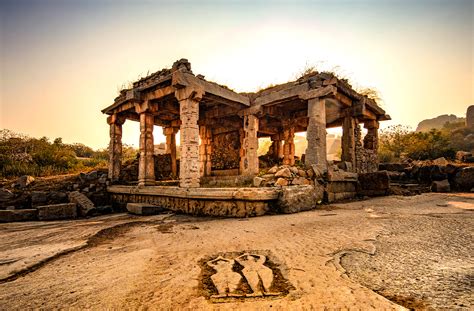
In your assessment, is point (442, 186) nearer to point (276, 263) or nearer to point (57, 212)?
point (276, 263)

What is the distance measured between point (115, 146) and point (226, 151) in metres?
5.74

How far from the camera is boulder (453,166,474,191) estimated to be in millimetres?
8102

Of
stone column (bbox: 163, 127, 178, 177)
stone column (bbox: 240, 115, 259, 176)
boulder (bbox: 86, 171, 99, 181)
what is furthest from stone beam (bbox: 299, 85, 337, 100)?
boulder (bbox: 86, 171, 99, 181)

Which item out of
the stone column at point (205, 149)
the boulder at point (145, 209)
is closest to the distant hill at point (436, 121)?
the stone column at point (205, 149)

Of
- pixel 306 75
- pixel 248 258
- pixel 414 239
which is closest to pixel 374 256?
pixel 414 239

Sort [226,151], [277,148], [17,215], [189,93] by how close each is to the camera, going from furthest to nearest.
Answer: [277,148] < [226,151] < [189,93] < [17,215]

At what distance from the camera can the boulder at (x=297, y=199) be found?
5.44 metres

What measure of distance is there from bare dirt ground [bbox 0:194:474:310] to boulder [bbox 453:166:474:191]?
602cm

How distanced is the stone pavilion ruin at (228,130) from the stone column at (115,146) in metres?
0.04

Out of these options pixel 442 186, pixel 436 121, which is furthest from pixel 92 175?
pixel 436 121

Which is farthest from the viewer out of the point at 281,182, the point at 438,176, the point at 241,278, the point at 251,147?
the point at 251,147

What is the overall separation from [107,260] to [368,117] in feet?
35.9

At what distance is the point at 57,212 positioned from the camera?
21.5 ft

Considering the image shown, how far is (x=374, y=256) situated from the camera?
2.32 metres
